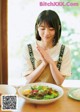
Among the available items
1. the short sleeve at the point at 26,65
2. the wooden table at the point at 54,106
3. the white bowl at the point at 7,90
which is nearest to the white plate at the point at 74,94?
the wooden table at the point at 54,106

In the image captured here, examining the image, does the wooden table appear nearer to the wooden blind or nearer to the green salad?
the green salad

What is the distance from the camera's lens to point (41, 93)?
125cm

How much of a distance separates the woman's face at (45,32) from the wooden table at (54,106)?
0.68 meters

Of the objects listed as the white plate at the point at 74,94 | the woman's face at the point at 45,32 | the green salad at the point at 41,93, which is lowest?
the white plate at the point at 74,94

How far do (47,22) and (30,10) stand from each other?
0.50 metres

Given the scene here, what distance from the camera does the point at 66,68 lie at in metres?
1.84

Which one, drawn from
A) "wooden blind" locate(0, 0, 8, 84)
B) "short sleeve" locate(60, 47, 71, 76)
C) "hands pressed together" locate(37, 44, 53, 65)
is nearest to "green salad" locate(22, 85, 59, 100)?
"hands pressed together" locate(37, 44, 53, 65)

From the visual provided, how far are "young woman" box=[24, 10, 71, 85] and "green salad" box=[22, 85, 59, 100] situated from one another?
0.41m

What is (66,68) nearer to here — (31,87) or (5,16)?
(31,87)

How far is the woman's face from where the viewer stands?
1784mm

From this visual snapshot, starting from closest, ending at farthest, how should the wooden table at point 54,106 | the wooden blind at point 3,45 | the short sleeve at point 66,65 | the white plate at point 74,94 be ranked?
the wooden table at point 54,106 < the white plate at point 74,94 < the short sleeve at point 66,65 < the wooden blind at point 3,45

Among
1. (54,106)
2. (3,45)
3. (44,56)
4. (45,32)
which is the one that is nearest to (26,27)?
(3,45)

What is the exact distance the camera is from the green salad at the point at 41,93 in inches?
48.3

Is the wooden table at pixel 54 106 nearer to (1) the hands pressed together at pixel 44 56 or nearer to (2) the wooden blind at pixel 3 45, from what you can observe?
(1) the hands pressed together at pixel 44 56
